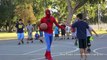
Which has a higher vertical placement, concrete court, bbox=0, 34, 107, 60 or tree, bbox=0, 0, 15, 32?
tree, bbox=0, 0, 15, 32

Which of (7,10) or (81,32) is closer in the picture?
(81,32)

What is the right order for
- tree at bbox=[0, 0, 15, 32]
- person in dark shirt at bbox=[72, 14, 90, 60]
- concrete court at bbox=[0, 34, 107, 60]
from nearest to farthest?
1. person in dark shirt at bbox=[72, 14, 90, 60]
2. concrete court at bbox=[0, 34, 107, 60]
3. tree at bbox=[0, 0, 15, 32]

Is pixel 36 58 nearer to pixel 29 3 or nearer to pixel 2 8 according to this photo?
pixel 2 8

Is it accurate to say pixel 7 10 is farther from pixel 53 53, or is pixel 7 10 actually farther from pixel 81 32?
pixel 81 32

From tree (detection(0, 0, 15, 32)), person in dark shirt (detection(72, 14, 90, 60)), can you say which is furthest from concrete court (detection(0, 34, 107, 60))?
tree (detection(0, 0, 15, 32))

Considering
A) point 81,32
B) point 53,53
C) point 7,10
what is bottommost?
point 53,53

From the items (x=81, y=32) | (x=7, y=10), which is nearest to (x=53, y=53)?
(x=81, y=32)

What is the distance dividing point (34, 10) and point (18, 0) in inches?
541

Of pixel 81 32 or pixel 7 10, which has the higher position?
pixel 7 10

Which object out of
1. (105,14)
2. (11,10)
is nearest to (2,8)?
(11,10)

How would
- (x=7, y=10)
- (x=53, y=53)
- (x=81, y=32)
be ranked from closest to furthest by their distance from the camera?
1. (x=81, y=32)
2. (x=53, y=53)
3. (x=7, y=10)

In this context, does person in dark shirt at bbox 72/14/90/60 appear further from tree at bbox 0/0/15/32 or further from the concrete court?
tree at bbox 0/0/15/32

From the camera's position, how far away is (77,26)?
1423 centimetres

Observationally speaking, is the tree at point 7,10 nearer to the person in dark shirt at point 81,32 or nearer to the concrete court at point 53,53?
the concrete court at point 53,53
